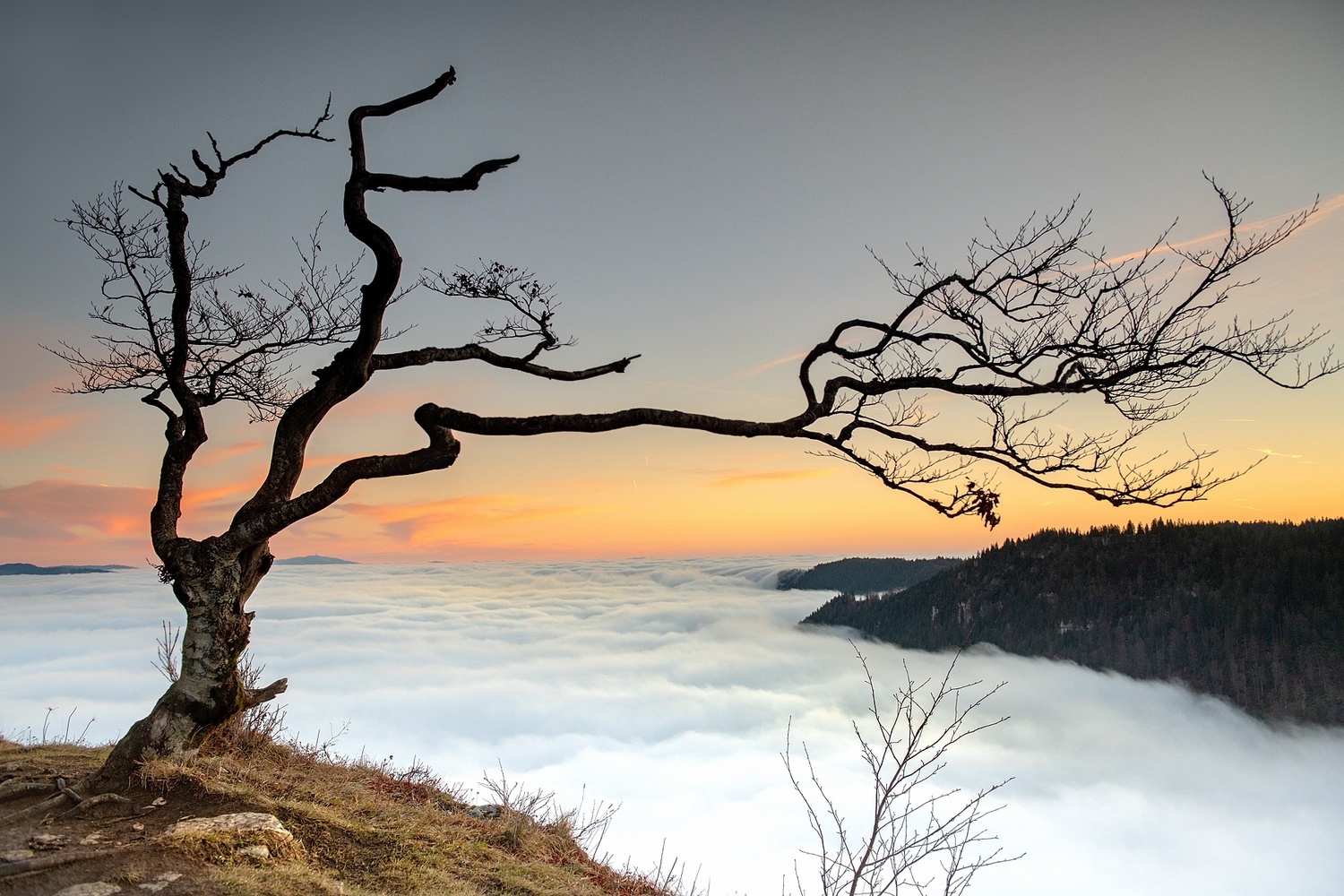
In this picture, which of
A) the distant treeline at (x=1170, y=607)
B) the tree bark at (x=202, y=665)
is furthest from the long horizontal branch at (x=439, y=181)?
the distant treeline at (x=1170, y=607)

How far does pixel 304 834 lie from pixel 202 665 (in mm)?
1832

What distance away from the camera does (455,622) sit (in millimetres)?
134375

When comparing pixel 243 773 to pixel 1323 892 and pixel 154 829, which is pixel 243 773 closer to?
pixel 154 829

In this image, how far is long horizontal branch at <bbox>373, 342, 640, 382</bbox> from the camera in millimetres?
7008

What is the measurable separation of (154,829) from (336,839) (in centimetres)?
125

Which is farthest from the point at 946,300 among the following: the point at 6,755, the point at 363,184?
the point at 6,755

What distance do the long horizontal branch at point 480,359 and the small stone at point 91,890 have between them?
4.51m

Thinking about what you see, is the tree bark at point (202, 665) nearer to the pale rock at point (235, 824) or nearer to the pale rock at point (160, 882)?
the pale rock at point (235, 824)

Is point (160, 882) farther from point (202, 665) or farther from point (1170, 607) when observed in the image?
point (1170, 607)

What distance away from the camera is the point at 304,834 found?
539cm

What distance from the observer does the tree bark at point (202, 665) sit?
19.3 feet

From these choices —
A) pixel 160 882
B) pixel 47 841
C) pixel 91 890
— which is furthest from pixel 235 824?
pixel 47 841

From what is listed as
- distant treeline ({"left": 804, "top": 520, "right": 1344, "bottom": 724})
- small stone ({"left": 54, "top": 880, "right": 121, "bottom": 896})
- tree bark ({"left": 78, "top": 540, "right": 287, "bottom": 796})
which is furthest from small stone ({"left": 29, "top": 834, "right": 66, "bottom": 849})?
distant treeline ({"left": 804, "top": 520, "right": 1344, "bottom": 724})

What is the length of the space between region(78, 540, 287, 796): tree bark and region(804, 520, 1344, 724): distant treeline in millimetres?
156786
